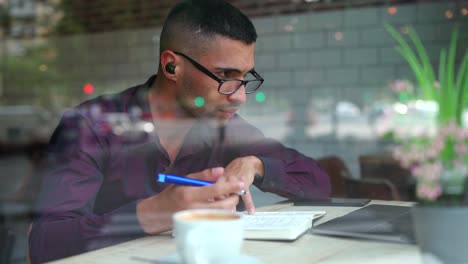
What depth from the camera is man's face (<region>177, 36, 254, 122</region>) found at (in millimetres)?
1353

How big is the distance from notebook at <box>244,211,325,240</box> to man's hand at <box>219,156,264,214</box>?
35mm

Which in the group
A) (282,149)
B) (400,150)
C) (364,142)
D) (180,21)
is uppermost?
(180,21)

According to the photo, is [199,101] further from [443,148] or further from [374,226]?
[443,148]

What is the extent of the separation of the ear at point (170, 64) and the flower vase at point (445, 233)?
78cm

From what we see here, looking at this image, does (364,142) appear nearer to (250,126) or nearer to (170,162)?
(250,126)

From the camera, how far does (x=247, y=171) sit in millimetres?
1266

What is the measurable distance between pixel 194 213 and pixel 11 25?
467cm

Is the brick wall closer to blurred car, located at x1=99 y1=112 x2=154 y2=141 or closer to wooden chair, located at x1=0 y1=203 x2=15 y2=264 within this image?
blurred car, located at x1=99 y1=112 x2=154 y2=141

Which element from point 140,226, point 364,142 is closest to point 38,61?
point 364,142

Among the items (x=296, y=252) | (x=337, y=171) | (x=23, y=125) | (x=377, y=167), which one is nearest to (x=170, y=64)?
(x=296, y=252)

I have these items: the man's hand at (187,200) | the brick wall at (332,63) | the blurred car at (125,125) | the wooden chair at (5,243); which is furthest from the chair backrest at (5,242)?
the brick wall at (332,63)

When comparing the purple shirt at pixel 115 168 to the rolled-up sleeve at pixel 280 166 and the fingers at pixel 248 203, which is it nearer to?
the rolled-up sleeve at pixel 280 166

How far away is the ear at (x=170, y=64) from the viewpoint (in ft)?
4.64

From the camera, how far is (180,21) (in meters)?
1.47
